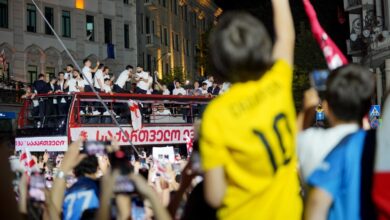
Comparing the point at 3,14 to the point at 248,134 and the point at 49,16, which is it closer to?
the point at 49,16

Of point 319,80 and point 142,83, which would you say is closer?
point 319,80

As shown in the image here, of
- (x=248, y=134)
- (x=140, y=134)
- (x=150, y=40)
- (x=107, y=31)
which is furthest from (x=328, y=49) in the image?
(x=150, y=40)

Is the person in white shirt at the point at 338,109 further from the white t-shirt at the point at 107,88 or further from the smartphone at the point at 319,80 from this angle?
the white t-shirt at the point at 107,88

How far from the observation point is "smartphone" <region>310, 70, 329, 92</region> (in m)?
3.24

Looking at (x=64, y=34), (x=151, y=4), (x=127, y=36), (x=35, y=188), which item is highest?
(x=151, y=4)

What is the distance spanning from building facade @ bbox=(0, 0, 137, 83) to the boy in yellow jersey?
35.2 m

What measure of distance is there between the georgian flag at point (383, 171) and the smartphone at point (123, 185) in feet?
3.86

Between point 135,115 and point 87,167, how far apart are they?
14430 mm

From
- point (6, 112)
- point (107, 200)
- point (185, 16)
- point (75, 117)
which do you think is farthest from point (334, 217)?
point (185, 16)

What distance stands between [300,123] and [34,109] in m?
16.3

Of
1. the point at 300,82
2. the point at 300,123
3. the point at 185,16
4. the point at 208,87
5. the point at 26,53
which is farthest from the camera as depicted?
the point at 185,16

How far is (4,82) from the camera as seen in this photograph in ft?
111

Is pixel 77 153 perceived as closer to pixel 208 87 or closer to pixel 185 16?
pixel 208 87

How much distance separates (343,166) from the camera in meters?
2.94
